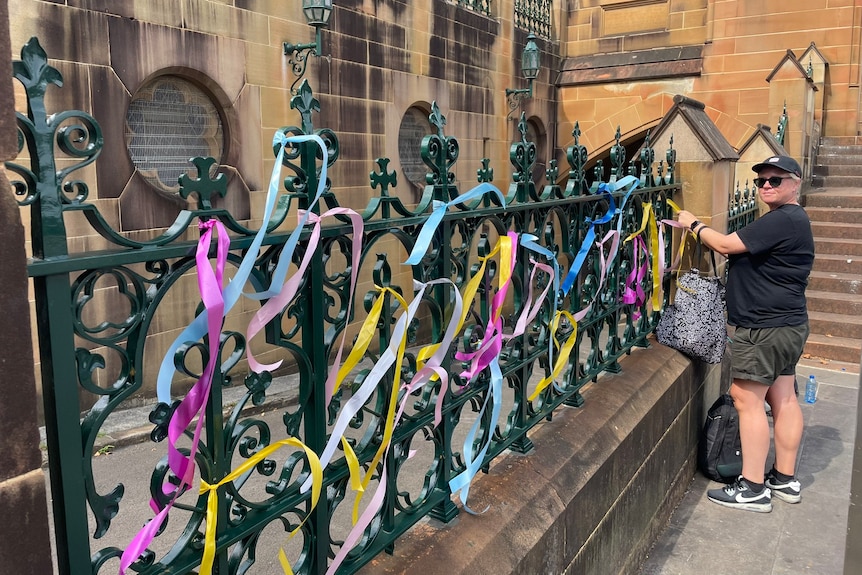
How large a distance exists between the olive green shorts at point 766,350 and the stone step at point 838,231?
6004 mm

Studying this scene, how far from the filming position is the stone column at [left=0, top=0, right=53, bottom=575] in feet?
3.75

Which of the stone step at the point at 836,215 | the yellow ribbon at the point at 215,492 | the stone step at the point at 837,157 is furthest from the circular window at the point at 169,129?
the stone step at the point at 837,157

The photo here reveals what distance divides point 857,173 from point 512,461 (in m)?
11.3

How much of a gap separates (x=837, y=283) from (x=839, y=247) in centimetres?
88

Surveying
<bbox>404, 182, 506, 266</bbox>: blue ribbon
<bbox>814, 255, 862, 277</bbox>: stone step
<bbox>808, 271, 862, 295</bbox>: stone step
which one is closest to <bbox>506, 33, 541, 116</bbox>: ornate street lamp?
<bbox>814, 255, 862, 277</bbox>: stone step

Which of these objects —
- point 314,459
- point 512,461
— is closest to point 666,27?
point 512,461

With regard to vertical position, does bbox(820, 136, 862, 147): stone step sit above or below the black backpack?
above

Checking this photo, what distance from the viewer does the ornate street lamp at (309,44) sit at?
7.61 m

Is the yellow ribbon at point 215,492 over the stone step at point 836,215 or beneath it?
beneath

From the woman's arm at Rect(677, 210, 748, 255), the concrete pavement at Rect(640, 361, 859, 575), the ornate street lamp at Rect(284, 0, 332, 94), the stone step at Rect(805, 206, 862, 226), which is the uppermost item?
the ornate street lamp at Rect(284, 0, 332, 94)

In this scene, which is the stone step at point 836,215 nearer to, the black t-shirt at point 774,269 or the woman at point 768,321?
the woman at point 768,321

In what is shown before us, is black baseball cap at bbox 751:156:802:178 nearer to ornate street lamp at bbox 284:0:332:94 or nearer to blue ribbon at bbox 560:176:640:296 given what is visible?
blue ribbon at bbox 560:176:640:296

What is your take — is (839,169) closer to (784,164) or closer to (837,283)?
(837,283)

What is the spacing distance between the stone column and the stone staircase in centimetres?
771
